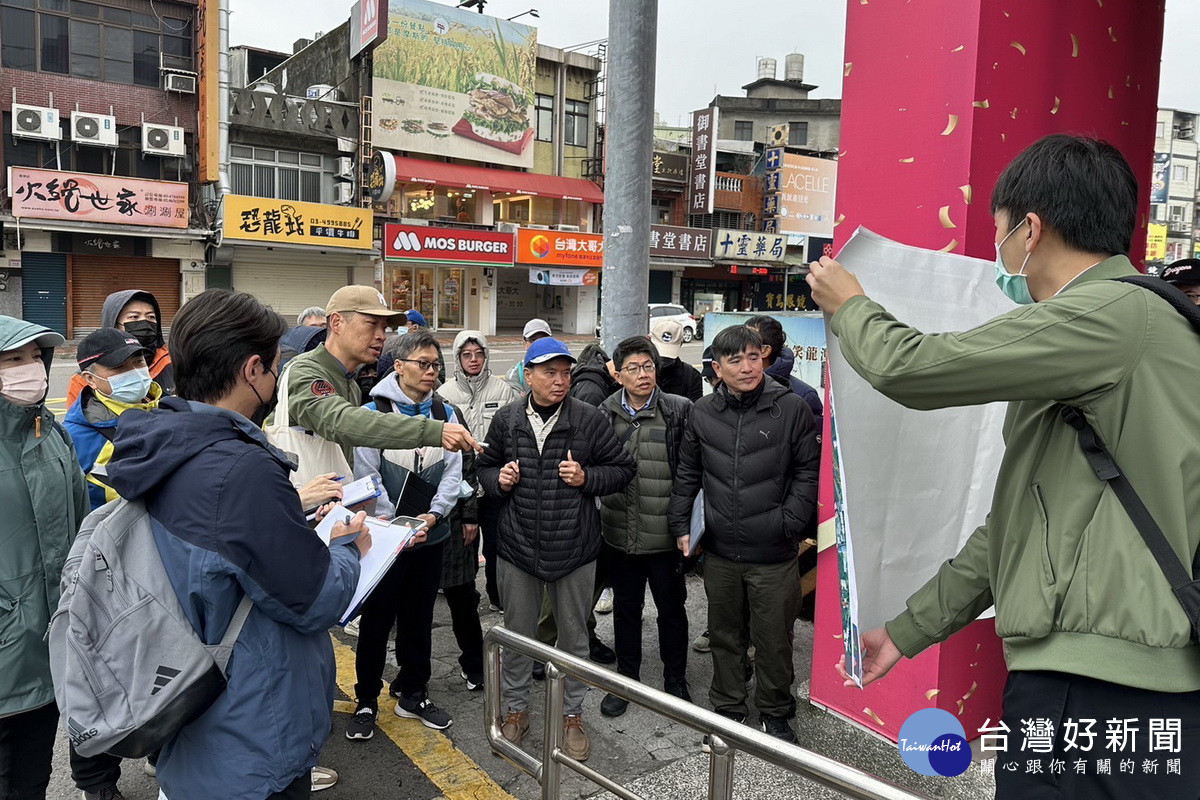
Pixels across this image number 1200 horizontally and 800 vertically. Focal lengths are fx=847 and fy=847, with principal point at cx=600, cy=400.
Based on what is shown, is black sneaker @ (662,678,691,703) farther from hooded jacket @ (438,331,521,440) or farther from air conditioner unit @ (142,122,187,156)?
air conditioner unit @ (142,122,187,156)

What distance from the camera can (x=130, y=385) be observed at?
146 inches

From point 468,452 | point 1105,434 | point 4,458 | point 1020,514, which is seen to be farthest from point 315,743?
point 468,452

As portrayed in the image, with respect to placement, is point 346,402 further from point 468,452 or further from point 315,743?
point 315,743

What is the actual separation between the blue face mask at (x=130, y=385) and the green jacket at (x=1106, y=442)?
333cm

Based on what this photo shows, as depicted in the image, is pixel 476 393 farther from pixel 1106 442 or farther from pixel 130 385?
pixel 1106 442

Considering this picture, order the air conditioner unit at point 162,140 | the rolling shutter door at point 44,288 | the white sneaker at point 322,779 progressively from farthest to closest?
the air conditioner unit at point 162,140
the rolling shutter door at point 44,288
the white sneaker at point 322,779

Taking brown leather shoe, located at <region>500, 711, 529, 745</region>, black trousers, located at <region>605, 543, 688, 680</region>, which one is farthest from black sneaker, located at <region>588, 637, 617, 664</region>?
brown leather shoe, located at <region>500, 711, 529, 745</region>

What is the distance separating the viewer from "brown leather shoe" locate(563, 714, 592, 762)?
3.66 meters

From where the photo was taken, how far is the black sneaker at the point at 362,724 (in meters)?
3.78

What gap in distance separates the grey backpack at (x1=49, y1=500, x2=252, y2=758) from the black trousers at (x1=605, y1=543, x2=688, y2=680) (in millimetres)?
2645

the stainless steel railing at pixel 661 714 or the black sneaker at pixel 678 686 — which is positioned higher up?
the stainless steel railing at pixel 661 714

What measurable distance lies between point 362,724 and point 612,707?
1.16 m

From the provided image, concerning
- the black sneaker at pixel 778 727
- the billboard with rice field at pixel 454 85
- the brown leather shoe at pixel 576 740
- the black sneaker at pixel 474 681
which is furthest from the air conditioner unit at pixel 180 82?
the black sneaker at pixel 778 727
